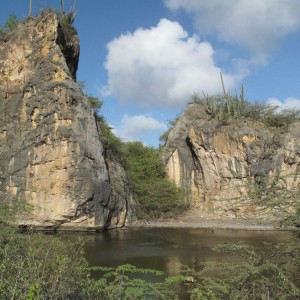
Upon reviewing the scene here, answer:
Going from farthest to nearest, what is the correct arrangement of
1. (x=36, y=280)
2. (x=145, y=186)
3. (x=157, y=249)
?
1. (x=145, y=186)
2. (x=157, y=249)
3. (x=36, y=280)

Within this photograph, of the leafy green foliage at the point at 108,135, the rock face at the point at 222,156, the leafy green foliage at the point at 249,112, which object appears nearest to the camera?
the leafy green foliage at the point at 108,135

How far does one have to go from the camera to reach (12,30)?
3039 centimetres

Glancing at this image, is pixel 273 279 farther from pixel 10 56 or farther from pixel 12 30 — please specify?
pixel 12 30

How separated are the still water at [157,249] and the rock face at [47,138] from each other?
3155 mm

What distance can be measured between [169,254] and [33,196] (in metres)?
12.1

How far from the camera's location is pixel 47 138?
27516mm

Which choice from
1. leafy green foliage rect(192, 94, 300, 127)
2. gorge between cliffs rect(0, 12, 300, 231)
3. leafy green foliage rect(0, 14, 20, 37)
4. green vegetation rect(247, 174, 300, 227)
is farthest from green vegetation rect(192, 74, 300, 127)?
green vegetation rect(247, 174, 300, 227)

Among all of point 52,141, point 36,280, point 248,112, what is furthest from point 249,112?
point 36,280

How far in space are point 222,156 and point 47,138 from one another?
1892 centimetres

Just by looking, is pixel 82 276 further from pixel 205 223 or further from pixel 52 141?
pixel 205 223

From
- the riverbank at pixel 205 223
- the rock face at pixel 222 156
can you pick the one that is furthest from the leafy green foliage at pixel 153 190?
the rock face at pixel 222 156

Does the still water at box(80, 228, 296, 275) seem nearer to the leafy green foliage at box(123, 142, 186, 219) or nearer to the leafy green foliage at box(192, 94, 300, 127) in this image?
the leafy green foliage at box(123, 142, 186, 219)

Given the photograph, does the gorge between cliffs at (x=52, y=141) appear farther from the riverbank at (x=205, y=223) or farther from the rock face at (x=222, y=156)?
the rock face at (x=222, y=156)

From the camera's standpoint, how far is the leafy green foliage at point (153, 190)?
121 ft
